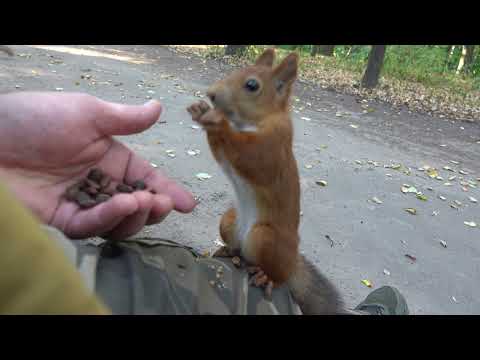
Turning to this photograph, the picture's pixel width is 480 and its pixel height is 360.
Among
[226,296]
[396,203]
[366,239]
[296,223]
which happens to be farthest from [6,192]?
[396,203]

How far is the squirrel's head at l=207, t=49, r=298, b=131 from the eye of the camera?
1546 millimetres

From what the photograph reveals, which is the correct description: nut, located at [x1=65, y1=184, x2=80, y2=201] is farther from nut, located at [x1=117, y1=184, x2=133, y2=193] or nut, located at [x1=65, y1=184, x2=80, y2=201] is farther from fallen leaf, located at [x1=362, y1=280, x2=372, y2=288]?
fallen leaf, located at [x1=362, y1=280, x2=372, y2=288]

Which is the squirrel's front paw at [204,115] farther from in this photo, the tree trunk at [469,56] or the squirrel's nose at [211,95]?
the tree trunk at [469,56]

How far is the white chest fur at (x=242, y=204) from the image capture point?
162 cm

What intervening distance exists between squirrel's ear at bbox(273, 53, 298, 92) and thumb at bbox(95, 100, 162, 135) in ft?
1.62

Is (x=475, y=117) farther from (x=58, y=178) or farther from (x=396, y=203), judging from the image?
(x=58, y=178)

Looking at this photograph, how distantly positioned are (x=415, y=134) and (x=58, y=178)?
5.52 m

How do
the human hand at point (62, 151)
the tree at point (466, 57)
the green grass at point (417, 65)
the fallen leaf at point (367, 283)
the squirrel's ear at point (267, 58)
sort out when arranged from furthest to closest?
1. the tree at point (466, 57)
2. the green grass at point (417, 65)
3. the fallen leaf at point (367, 283)
4. the squirrel's ear at point (267, 58)
5. the human hand at point (62, 151)

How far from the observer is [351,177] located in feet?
12.6

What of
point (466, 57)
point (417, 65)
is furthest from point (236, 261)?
point (466, 57)

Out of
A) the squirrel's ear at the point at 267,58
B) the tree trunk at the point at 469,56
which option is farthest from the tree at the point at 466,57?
the squirrel's ear at the point at 267,58

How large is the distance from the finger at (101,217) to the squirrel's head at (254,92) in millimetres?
492

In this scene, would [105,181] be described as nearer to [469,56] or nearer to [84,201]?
[84,201]

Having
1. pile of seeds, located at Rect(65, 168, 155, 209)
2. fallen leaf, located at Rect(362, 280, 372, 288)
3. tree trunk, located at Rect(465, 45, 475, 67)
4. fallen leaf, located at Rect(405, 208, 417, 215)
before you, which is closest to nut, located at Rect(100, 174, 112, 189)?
pile of seeds, located at Rect(65, 168, 155, 209)
